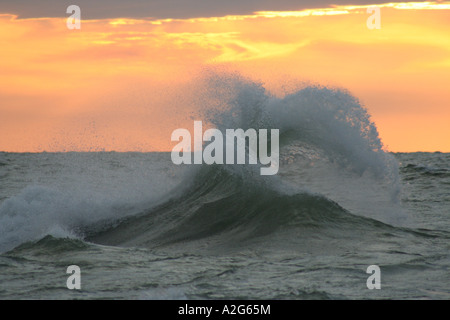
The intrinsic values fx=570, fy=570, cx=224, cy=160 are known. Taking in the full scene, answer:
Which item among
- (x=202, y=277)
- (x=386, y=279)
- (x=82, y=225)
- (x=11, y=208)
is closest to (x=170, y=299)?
(x=202, y=277)

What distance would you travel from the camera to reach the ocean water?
22.3 ft

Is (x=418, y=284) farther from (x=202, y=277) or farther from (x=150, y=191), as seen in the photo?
(x=150, y=191)

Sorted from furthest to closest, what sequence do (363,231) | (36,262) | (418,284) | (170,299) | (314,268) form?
(363,231)
(36,262)
(314,268)
(418,284)
(170,299)

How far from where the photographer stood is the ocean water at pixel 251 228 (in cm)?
679

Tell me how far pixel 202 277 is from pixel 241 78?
8.49m

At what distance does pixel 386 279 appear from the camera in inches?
274

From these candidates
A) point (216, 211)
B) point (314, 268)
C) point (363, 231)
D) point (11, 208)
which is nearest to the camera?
point (314, 268)

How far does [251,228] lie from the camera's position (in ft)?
33.1

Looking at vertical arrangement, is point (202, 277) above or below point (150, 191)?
below

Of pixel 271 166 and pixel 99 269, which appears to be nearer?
pixel 99 269
